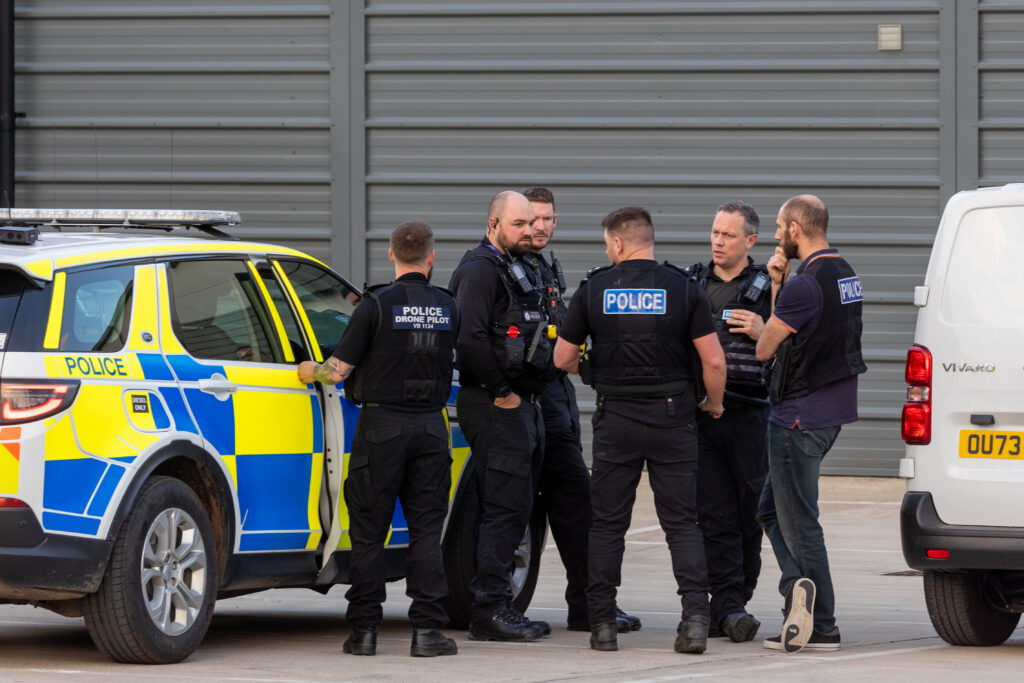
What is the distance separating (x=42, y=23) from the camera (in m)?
15.9

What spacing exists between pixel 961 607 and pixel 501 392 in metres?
2.14

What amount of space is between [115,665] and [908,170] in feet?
32.5

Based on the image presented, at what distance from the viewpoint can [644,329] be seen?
7074 mm

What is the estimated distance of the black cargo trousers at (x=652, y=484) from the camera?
279 inches

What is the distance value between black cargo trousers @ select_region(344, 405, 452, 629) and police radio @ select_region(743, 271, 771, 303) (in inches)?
61.9

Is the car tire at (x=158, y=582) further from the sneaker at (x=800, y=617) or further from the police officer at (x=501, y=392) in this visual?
the sneaker at (x=800, y=617)

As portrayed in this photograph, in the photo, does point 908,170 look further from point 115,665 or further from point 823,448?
point 115,665

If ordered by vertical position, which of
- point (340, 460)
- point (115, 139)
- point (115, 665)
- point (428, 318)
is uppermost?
point (115, 139)

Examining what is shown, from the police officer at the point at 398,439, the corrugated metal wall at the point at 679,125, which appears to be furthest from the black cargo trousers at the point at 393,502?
the corrugated metal wall at the point at 679,125

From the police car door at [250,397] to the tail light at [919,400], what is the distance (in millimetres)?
2461

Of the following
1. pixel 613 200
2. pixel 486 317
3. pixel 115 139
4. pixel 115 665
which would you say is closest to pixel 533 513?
pixel 486 317

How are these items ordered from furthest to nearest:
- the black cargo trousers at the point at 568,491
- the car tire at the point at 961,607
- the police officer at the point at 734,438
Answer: the black cargo trousers at the point at 568,491 → the police officer at the point at 734,438 → the car tire at the point at 961,607

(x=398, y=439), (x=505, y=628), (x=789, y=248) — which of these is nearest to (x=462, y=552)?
(x=505, y=628)

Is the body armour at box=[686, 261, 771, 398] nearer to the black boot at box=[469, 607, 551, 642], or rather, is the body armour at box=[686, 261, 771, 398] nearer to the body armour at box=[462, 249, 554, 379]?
the body armour at box=[462, 249, 554, 379]
